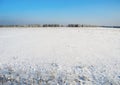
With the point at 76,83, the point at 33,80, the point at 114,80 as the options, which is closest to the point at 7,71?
the point at 33,80

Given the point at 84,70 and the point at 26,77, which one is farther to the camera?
the point at 84,70

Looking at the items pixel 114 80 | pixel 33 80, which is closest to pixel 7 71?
pixel 33 80

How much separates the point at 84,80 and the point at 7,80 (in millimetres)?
3362

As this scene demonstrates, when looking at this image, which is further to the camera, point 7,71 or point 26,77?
point 7,71

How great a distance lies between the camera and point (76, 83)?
20.2 ft

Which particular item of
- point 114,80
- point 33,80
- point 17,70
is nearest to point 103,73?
point 114,80

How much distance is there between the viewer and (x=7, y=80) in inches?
259

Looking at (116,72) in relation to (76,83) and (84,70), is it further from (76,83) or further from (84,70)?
(76,83)

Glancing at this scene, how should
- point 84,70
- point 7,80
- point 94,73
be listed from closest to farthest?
point 7,80
point 94,73
point 84,70

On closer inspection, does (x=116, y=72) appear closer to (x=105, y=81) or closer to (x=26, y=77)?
(x=105, y=81)

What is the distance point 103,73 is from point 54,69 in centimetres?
246

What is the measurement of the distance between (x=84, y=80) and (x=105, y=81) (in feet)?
2.87

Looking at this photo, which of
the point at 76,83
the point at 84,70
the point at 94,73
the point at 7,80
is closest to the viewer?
the point at 76,83

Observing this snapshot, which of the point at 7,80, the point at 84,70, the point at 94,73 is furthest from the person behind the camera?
the point at 84,70
